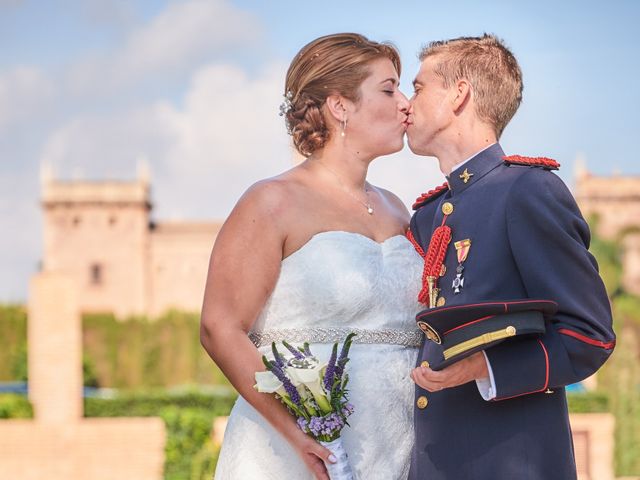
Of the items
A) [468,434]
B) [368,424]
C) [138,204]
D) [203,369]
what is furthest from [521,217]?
[138,204]

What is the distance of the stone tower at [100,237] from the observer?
56500 millimetres

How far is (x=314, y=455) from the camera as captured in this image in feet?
10.1

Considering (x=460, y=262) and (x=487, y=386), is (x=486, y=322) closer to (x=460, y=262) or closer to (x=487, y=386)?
(x=487, y=386)

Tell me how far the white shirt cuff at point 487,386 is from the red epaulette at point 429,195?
0.89 metres

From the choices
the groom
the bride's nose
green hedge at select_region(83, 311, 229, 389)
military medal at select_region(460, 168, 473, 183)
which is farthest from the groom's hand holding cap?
green hedge at select_region(83, 311, 229, 389)

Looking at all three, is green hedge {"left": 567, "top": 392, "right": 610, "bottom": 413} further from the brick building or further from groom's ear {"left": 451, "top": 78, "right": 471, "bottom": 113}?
the brick building

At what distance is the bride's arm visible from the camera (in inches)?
124

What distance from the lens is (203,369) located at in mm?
27422

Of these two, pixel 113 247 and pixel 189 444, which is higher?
pixel 189 444

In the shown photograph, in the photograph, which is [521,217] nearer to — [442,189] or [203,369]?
[442,189]

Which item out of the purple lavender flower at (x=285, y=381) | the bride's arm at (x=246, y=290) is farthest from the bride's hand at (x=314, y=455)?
the purple lavender flower at (x=285, y=381)

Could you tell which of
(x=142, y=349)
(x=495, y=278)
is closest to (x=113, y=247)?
(x=142, y=349)

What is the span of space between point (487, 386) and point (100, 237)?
55.6 m

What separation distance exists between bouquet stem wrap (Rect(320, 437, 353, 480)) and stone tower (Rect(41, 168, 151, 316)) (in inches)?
2133
